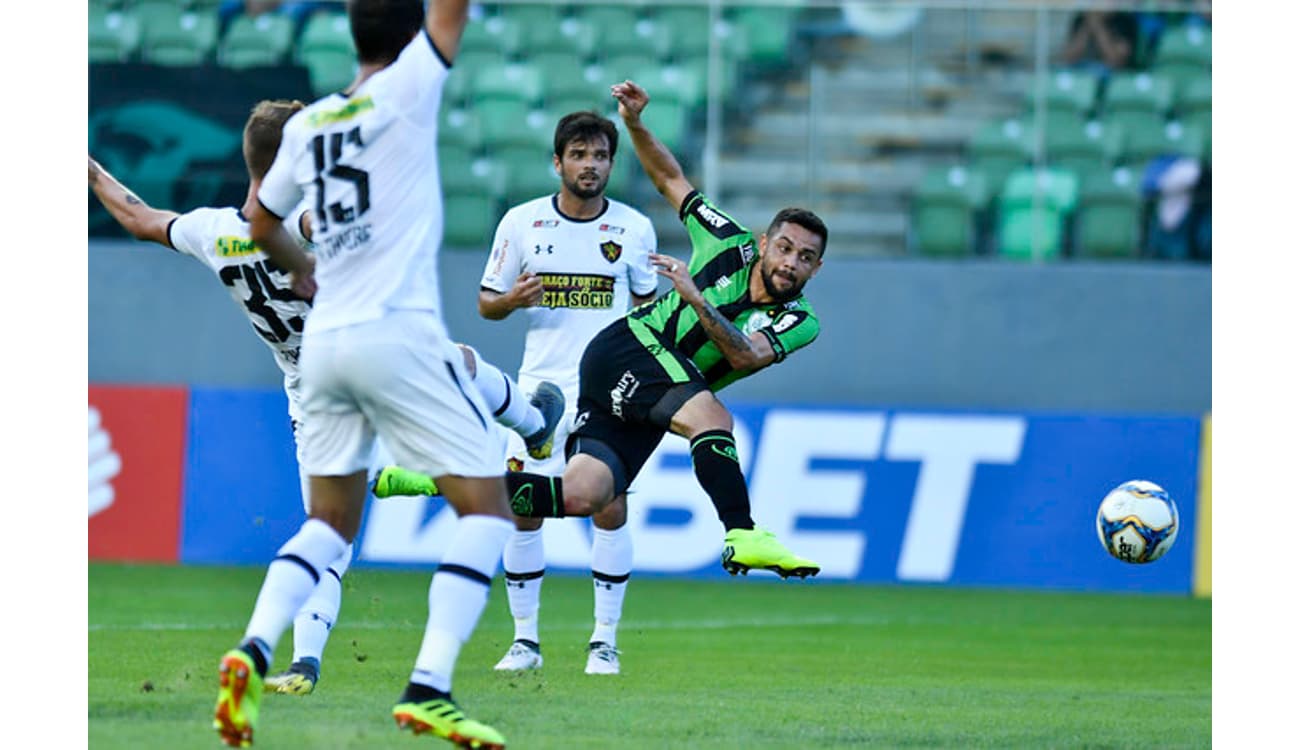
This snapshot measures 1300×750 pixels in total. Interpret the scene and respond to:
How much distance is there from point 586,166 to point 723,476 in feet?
6.30

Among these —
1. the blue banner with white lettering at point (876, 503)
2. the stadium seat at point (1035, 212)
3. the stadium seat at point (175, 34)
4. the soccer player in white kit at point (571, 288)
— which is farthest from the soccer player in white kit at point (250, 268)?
the stadium seat at point (1035, 212)

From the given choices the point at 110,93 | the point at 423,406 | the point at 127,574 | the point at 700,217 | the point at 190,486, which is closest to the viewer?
the point at 423,406

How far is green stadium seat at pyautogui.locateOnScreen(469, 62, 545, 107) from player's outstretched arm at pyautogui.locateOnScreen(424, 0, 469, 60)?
10.6 meters

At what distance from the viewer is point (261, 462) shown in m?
14.6

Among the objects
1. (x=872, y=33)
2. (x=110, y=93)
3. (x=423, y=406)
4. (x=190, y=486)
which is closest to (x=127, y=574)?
(x=190, y=486)

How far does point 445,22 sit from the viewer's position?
5.80 metres

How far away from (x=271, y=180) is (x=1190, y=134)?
11837 mm

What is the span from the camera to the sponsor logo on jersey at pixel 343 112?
583 cm

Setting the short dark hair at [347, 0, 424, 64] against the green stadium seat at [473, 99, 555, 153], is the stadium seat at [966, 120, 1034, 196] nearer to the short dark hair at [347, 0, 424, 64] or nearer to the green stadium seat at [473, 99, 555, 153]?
the green stadium seat at [473, 99, 555, 153]

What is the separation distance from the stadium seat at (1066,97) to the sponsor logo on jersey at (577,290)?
7720mm

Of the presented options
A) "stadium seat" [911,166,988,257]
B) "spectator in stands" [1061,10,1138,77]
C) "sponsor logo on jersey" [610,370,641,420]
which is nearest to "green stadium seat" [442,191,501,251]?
"stadium seat" [911,166,988,257]

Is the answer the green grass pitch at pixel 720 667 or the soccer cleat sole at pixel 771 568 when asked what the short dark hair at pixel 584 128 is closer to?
the soccer cleat sole at pixel 771 568

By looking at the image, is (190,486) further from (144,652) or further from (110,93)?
(144,652)

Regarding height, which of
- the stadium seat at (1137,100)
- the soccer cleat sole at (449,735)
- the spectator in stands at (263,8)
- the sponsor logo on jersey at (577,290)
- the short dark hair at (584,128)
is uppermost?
the spectator in stands at (263,8)
